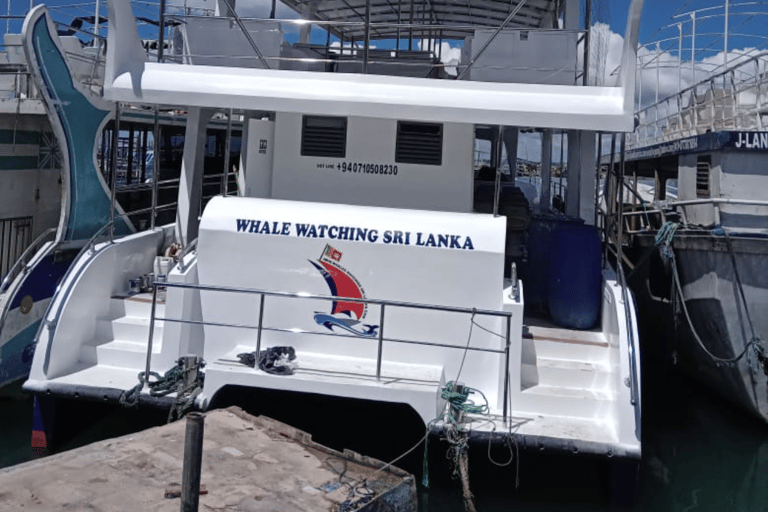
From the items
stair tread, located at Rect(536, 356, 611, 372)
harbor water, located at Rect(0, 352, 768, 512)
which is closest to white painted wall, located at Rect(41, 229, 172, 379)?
harbor water, located at Rect(0, 352, 768, 512)

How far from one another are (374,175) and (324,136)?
2.32ft

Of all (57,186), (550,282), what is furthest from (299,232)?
(57,186)

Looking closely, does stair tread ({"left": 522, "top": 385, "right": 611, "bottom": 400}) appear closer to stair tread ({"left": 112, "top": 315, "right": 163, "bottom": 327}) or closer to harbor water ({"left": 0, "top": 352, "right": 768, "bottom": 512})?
harbor water ({"left": 0, "top": 352, "right": 768, "bottom": 512})

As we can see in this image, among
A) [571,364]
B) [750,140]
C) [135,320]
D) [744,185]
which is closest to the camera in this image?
[571,364]

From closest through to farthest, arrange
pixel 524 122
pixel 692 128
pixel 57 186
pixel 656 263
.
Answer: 1. pixel 524 122
2. pixel 656 263
3. pixel 57 186
4. pixel 692 128

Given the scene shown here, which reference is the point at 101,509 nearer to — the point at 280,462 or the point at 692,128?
the point at 280,462

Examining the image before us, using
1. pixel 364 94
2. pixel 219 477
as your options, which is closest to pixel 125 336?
pixel 219 477

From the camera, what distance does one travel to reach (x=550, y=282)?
7.61m

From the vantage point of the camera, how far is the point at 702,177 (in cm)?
1110

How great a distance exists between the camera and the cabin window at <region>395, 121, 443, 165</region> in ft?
26.0

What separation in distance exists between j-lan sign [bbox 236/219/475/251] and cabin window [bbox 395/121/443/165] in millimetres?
1437

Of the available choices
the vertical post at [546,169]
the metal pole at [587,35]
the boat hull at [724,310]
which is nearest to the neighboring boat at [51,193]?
the metal pole at [587,35]

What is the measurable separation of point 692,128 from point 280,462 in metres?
11.6

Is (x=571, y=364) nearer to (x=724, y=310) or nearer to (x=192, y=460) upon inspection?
(x=724, y=310)
